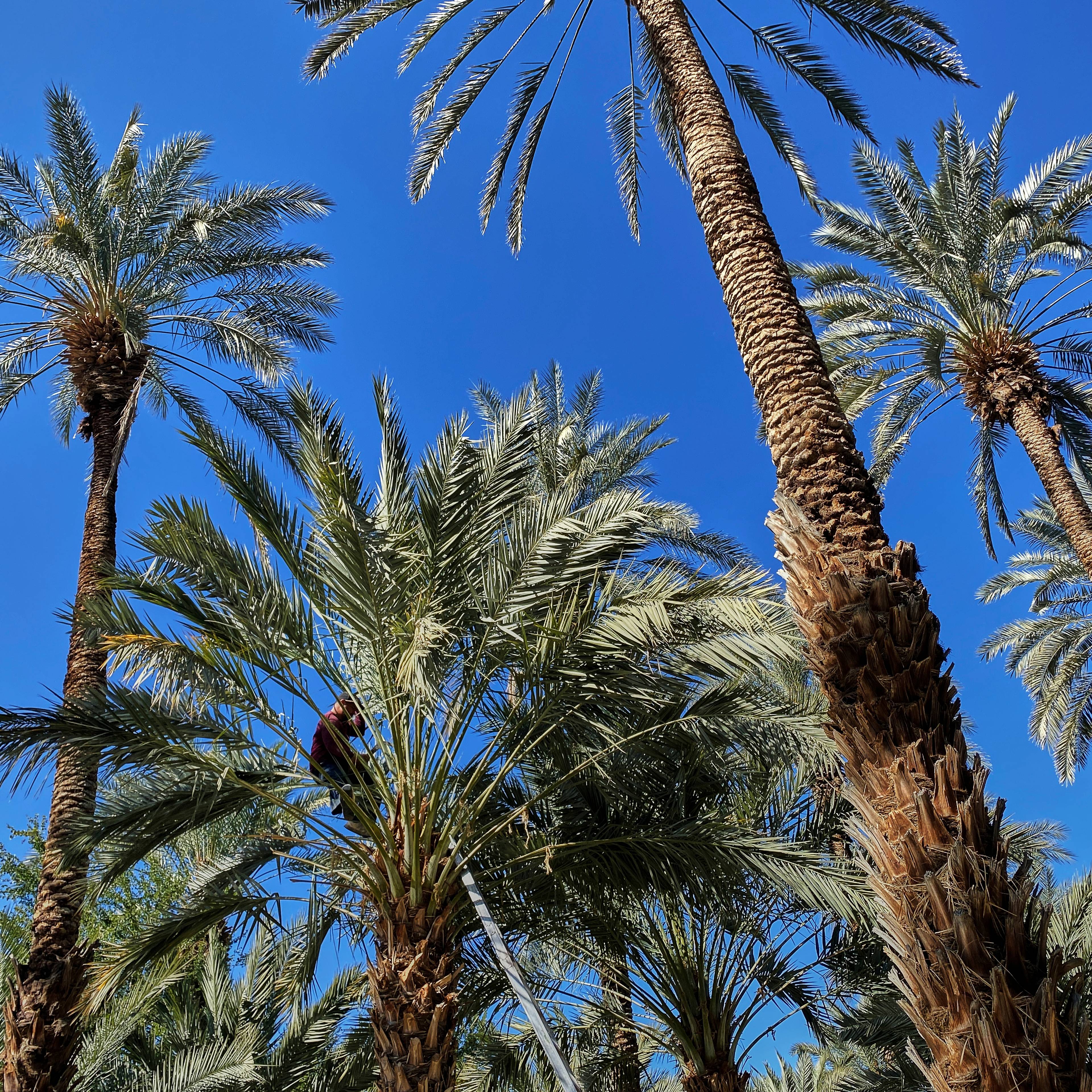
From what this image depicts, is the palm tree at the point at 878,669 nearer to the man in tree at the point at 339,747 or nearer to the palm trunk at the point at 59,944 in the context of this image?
the man in tree at the point at 339,747

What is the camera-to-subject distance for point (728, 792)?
313 inches

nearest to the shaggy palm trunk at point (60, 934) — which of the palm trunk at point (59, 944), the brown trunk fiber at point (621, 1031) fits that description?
the palm trunk at point (59, 944)

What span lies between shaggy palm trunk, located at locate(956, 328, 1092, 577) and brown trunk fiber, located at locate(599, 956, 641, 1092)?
8.24 metres

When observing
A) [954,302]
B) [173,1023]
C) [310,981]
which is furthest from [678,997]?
[954,302]

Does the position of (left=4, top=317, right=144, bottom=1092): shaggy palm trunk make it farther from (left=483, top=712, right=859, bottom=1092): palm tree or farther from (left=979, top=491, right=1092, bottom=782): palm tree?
(left=979, top=491, right=1092, bottom=782): palm tree

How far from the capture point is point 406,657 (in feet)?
18.7

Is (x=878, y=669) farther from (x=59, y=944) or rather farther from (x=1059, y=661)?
(x=1059, y=661)

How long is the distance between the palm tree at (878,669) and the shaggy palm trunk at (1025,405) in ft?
28.4

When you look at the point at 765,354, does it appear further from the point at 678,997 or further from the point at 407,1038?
the point at 678,997

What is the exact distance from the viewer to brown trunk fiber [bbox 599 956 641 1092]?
343 inches

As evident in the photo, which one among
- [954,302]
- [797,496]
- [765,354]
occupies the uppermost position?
[954,302]

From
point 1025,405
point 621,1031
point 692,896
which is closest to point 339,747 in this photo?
point 692,896

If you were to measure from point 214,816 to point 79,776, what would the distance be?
2.32 meters

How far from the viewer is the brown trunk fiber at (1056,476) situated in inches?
488
